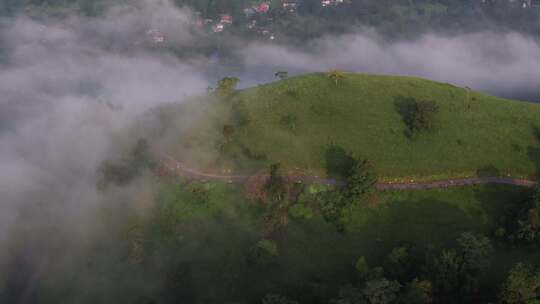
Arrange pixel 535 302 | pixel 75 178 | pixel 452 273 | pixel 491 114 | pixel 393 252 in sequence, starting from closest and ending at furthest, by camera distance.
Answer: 1. pixel 535 302
2. pixel 452 273
3. pixel 393 252
4. pixel 491 114
5. pixel 75 178

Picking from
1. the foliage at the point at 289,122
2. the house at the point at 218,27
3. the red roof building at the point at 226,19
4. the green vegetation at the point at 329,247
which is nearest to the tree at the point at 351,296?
the green vegetation at the point at 329,247

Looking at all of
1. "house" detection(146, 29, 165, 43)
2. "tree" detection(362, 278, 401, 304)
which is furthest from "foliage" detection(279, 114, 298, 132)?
"house" detection(146, 29, 165, 43)

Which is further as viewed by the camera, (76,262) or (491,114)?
(491,114)

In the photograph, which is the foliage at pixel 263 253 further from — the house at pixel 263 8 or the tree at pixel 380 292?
the house at pixel 263 8

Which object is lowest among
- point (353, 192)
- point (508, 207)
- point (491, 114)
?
point (353, 192)

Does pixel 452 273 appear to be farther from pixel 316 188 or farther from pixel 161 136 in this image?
pixel 161 136

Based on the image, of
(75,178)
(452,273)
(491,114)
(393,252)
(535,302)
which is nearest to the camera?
(535,302)

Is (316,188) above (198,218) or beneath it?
above

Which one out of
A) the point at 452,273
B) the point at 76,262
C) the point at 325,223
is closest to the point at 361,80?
the point at 325,223
